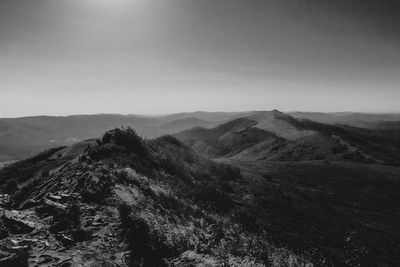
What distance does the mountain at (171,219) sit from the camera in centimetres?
734

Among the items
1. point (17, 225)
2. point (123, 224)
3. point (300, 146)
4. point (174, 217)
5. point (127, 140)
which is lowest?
point (300, 146)

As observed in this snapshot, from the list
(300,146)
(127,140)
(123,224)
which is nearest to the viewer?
(123,224)

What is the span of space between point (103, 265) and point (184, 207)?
5.10 meters

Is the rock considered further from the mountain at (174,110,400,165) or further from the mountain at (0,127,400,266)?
the mountain at (174,110,400,165)

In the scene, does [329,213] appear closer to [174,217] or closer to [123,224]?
[174,217]

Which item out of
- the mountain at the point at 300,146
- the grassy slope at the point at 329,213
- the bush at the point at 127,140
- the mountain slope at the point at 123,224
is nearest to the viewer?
the mountain slope at the point at 123,224

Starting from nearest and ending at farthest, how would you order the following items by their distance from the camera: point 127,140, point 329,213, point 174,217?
point 174,217, point 127,140, point 329,213

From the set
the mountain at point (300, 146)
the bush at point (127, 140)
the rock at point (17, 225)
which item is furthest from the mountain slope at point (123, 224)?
the mountain at point (300, 146)

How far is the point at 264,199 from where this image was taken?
18.5 m

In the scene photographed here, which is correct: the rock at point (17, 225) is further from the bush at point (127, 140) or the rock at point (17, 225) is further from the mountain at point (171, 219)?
the bush at point (127, 140)

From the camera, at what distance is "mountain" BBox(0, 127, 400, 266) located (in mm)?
7344

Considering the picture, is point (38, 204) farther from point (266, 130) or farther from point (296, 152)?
point (266, 130)

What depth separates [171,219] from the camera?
9.87 metres

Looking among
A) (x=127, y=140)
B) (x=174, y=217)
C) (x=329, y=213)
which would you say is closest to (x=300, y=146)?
(x=329, y=213)
